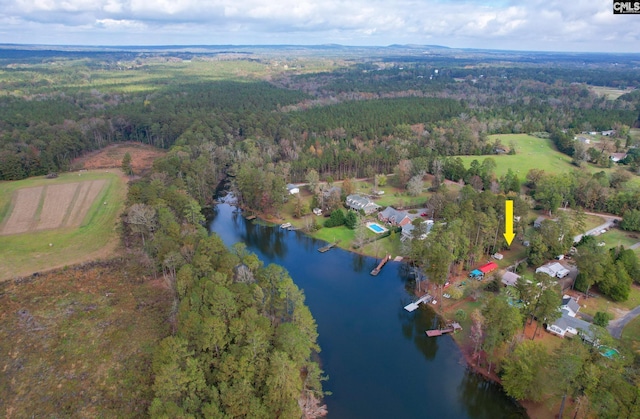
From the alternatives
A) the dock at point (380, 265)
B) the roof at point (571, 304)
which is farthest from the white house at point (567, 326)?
the dock at point (380, 265)

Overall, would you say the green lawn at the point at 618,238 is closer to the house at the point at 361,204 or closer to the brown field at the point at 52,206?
the house at the point at 361,204

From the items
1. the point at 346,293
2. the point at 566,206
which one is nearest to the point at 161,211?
the point at 346,293

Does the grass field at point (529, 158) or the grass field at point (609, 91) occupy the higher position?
the grass field at point (609, 91)

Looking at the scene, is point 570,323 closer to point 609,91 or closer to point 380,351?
point 380,351

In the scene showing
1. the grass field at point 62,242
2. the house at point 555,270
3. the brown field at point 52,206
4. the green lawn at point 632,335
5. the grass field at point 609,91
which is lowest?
the green lawn at point 632,335

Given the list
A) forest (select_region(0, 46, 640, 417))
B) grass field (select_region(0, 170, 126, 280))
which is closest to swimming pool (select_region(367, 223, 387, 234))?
forest (select_region(0, 46, 640, 417))

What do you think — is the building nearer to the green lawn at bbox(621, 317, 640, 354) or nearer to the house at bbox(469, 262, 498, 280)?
the green lawn at bbox(621, 317, 640, 354)
